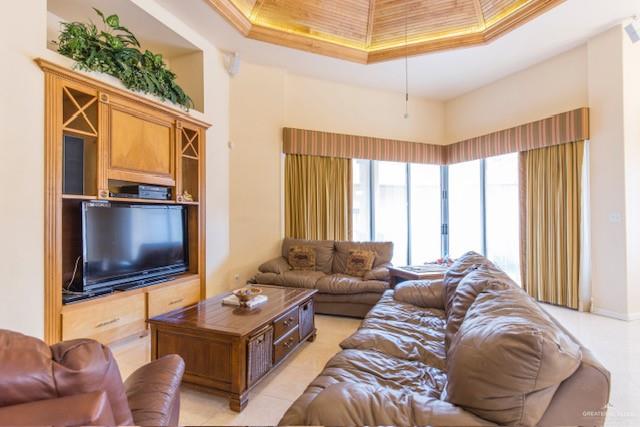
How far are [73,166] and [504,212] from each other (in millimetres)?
5386

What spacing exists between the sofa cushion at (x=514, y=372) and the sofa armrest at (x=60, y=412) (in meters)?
0.98

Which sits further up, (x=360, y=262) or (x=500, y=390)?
(x=500, y=390)

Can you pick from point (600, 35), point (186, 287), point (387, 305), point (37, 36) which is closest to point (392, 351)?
point (387, 305)

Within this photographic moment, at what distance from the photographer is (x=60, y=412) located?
64 cm

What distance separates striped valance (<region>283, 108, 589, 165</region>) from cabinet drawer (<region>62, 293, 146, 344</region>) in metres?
2.85

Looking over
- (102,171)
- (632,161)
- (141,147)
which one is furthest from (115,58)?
(632,161)

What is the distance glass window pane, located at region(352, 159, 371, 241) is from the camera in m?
5.23

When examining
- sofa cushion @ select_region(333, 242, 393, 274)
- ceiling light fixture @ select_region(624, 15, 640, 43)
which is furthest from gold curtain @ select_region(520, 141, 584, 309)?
sofa cushion @ select_region(333, 242, 393, 274)

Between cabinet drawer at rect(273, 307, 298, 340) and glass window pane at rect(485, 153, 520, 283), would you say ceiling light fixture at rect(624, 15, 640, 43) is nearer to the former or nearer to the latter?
glass window pane at rect(485, 153, 520, 283)

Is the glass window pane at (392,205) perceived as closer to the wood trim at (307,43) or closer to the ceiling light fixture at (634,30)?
the wood trim at (307,43)

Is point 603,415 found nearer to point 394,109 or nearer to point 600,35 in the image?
A: point 600,35

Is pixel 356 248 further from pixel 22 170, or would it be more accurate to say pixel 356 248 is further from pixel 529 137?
pixel 22 170

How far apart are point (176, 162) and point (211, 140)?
716mm

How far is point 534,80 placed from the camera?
4.38 m
